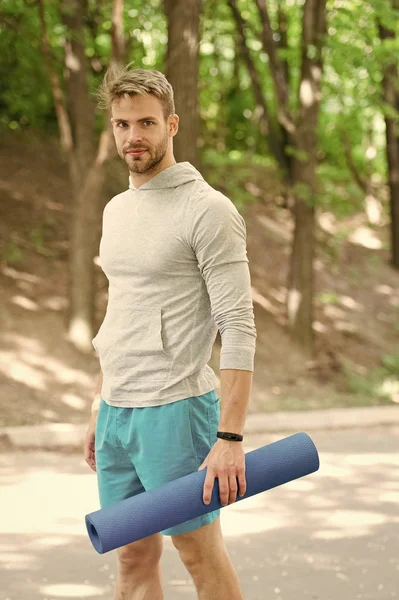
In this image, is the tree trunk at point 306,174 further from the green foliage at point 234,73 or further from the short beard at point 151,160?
the short beard at point 151,160

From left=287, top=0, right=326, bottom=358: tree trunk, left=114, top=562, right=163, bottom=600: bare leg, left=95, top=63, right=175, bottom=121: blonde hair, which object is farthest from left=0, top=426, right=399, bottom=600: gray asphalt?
left=287, top=0, right=326, bottom=358: tree trunk

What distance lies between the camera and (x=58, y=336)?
1179 cm

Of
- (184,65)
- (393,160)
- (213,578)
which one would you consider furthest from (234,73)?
(213,578)

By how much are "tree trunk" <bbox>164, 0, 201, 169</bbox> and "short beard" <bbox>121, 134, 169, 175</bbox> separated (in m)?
8.61

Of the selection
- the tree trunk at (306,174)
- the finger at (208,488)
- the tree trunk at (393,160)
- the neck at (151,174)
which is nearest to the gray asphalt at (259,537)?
the finger at (208,488)

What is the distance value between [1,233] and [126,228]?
36.2 ft

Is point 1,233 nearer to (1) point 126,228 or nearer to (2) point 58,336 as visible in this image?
(2) point 58,336

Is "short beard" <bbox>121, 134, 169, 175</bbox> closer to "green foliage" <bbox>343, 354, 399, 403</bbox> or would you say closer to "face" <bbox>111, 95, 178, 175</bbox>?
"face" <bbox>111, 95, 178, 175</bbox>

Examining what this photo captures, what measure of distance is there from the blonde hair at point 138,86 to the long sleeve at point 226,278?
44cm

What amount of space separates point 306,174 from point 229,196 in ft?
7.28

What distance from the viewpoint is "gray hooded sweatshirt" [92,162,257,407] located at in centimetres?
315

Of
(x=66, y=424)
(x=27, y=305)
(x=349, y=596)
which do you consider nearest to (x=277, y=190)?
(x=27, y=305)

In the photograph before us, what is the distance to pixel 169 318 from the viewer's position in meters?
3.31

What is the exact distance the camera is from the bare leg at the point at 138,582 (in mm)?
3633
